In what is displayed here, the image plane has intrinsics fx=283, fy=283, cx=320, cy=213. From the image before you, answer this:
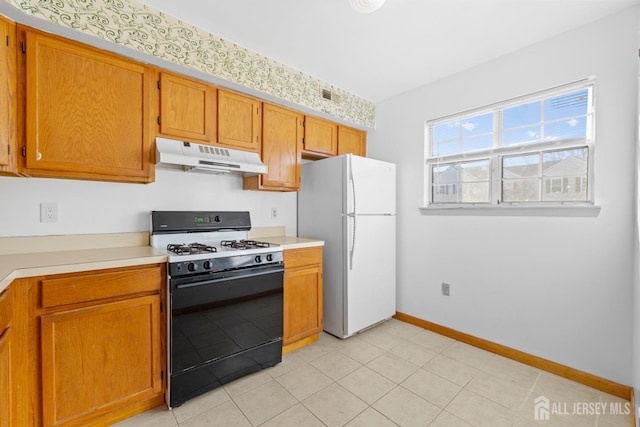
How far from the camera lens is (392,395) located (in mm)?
1910

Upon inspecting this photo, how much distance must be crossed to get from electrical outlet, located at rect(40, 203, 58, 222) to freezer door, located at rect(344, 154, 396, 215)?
215 cm

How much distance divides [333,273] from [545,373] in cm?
182

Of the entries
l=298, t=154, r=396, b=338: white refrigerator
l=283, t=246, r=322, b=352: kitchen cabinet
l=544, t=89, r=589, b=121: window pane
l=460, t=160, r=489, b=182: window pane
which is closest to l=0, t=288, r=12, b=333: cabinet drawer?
l=283, t=246, r=322, b=352: kitchen cabinet

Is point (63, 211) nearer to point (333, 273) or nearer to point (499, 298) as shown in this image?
point (333, 273)

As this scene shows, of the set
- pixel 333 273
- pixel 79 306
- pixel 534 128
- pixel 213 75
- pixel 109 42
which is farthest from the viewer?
pixel 333 273

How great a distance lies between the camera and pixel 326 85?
9.71 ft

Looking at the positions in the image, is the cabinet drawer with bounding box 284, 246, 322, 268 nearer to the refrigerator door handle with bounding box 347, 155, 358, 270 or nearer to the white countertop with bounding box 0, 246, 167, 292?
the refrigerator door handle with bounding box 347, 155, 358, 270

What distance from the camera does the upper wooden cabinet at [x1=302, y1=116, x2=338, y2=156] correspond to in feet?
9.60

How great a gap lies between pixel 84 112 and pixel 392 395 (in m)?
2.69

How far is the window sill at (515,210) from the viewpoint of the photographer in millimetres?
2029

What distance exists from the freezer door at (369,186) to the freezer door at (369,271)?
0.31ft

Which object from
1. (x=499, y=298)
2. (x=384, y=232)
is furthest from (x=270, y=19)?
(x=499, y=298)

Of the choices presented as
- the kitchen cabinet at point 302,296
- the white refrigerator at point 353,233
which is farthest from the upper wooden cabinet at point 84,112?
the white refrigerator at point 353,233

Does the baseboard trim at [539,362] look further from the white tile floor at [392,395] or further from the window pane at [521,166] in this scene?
the window pane at [521,166]
